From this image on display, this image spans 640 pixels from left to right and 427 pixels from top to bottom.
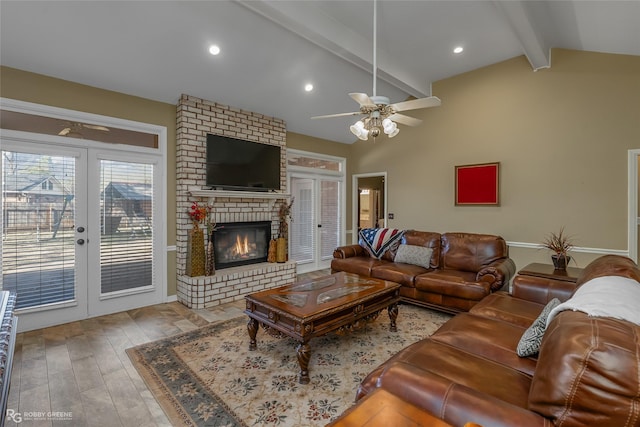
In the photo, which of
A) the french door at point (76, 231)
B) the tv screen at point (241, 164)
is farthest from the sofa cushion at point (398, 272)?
the french door at point (76, 231)

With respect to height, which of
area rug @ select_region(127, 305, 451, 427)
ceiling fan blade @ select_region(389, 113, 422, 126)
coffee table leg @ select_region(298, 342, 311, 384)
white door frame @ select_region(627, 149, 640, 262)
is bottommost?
area rug @ select_region(127, 305, 451, 427)

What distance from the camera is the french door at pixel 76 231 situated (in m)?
3.16

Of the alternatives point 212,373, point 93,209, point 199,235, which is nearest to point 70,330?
point 93,209

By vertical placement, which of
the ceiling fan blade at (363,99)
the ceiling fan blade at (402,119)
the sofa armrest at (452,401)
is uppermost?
the ceiling fan blade at (363,99)

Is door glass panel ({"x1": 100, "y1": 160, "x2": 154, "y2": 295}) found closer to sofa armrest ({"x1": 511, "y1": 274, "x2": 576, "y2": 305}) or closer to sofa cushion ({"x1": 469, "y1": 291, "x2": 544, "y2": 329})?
sofa cushion ({"x1": 469, "y1": 291, "x2": 544, "y2": 329})

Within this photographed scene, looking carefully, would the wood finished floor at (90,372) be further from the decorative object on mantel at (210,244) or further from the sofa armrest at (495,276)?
the sofa armrest at (495,276)

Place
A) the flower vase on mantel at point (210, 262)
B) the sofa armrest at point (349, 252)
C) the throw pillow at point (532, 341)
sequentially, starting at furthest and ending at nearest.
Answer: the sofa armrest at point (349, 252)
the flower vase on mantel at point (210, 262)
the throw pillow at point (532, 341)

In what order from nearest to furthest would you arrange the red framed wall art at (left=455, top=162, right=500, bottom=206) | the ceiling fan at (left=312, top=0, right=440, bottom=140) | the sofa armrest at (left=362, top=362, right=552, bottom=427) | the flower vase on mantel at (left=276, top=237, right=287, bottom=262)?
the sofa armrest at (left=362, top=362, right=552, bottom=427)
the ceiling fan at (left=312, top=0, right=440, bottom=140)
the red framed wall art at (left=455, top=162, right=500, bottom=206)
the flower vase on mantel at (left=276, top=237, right=287, bottom=262)

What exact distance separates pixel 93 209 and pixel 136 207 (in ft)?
1.52

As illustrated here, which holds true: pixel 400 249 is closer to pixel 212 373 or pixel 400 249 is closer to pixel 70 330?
pixel 212 373

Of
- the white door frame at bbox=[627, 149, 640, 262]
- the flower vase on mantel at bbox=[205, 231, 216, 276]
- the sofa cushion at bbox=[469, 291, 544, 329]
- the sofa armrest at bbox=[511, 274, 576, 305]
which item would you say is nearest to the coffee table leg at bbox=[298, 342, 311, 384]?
the sofa cushion at bbox=[469, 291, 544, 329]

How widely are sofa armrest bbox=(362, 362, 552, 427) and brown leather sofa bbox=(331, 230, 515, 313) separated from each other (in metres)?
2.49

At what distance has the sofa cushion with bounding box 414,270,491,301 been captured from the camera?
11.2ft

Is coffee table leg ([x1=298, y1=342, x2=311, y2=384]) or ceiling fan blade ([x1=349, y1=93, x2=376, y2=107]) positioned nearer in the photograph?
coffee table leg ([x1=298, y1=342, x2=311, y2=384])
